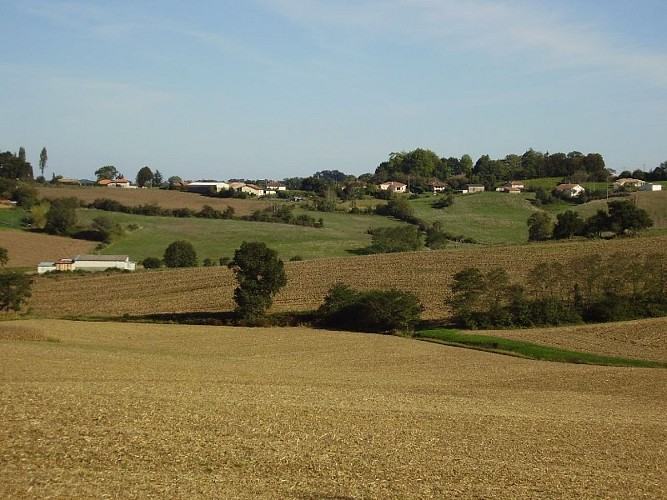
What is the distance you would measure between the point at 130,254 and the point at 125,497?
8571 centimetres

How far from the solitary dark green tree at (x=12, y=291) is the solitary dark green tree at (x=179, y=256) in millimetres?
32326

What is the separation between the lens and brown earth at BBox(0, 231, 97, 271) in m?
90.5

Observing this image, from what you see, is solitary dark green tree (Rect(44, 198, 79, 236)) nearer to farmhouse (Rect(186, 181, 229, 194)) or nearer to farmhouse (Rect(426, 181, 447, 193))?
farmhouse (Rect(186, 181, 229, 194))

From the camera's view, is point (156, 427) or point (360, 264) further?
point (360, 264)

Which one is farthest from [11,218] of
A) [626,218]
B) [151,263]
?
[626,218]

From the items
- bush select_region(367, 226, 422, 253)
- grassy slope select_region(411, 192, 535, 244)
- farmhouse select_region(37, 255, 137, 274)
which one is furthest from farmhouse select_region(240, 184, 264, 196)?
farmhouse select_region(37, 255, 137, 274)

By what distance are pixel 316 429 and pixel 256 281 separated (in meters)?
38.3

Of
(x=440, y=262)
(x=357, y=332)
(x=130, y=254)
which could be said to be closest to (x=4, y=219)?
(x=130, y=254)

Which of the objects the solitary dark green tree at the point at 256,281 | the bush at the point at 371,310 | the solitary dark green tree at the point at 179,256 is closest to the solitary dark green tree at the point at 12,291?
the solitary dark green tree at the point at 256,281

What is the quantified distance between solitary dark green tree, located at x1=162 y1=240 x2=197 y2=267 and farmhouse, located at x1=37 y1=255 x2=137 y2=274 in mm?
4011

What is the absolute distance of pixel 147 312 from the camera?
63.7 m

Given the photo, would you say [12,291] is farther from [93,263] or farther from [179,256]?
[179,256]

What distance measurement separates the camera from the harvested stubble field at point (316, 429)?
16.3 metres

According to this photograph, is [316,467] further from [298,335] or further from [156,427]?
[298,335]
